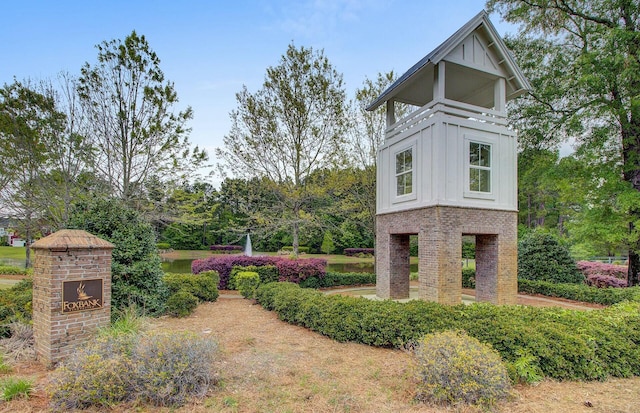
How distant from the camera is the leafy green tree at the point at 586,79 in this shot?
→ 1013 cm

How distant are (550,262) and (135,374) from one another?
14.4 m

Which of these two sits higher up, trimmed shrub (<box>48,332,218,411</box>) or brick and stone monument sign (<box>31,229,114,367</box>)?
brick and stone monument sign (<box>31,229,114,367</box>)

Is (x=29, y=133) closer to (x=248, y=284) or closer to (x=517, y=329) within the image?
(x=248, y=284)

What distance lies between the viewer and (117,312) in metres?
6.46

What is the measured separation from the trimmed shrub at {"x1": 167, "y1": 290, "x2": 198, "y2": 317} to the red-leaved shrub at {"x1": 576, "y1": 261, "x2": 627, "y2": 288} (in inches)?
594

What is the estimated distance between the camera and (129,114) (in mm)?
10305

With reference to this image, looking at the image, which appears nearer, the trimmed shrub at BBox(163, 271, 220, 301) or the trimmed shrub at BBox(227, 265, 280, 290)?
the trimmed shrub at BBox(163, 271, 220, 301)

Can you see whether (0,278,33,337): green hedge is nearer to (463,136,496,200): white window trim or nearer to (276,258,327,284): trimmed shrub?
(276,258,327,284): trimmed shrub

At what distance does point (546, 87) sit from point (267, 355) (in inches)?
518

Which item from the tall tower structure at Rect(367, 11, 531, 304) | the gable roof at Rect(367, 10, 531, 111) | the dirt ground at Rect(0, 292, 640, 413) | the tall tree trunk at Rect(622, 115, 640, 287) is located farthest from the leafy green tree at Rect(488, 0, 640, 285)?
the dirt ground at Rect(0, 292, 640, 413)

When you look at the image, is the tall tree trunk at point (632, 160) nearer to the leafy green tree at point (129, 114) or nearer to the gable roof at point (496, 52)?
the gable roof at point (496, 52)

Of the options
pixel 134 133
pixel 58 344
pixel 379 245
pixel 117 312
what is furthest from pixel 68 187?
pixel 379 245

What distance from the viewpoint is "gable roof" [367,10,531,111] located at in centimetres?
827

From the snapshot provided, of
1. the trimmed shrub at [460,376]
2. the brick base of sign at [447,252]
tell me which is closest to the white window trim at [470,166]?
the brick base of sign at [447,252]
